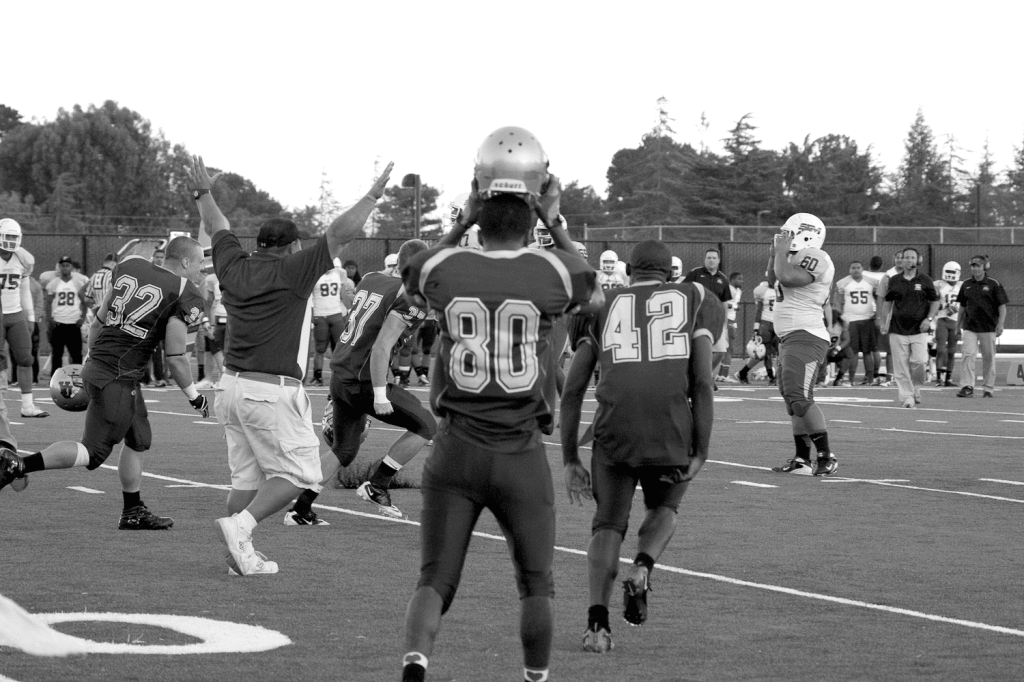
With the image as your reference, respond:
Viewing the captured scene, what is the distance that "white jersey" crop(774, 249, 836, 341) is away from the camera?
11883mm

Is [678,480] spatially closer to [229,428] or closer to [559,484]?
[229,428]

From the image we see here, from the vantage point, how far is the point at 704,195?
71.8 metres

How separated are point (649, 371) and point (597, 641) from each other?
43.3 inches

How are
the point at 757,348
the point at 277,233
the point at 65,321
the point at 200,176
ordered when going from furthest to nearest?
the point at 757,348
the point at 65,321
the point at 200,176
the point at 277,233

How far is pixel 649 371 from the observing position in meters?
6.00

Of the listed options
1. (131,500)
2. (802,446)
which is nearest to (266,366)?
(131,500)

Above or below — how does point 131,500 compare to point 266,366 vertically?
below

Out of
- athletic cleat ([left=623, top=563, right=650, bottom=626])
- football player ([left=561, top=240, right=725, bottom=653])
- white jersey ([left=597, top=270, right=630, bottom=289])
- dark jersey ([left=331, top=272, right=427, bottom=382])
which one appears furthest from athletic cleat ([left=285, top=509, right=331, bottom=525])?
white jersey ([left=597, top=270, right=630, bottom=289])

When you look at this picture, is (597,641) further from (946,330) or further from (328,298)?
(946,330)

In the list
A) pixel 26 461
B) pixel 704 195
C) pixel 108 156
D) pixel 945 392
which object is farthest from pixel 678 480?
pixel 108 156

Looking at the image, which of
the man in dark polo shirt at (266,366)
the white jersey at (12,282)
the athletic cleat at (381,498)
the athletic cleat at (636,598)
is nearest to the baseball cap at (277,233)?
the man in dark polo shirt at (266,366)

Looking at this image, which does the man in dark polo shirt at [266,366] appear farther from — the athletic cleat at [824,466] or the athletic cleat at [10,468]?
the athletic cleat at [824,466]

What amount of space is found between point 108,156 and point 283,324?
80.4 metres

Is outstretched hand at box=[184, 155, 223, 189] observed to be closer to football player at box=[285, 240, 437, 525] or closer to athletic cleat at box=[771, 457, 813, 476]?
football player at box=[285, 240, 437, 525]
